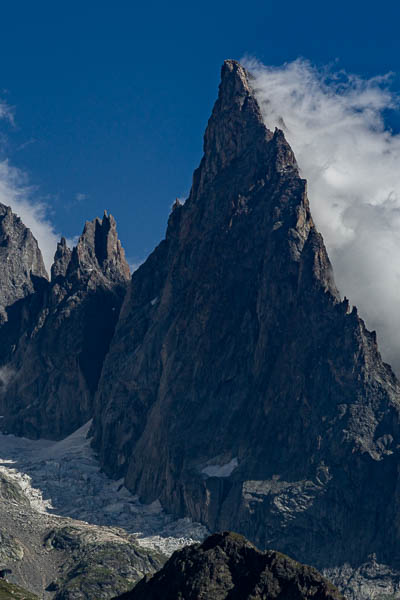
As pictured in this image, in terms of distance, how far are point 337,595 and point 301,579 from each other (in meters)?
6.83

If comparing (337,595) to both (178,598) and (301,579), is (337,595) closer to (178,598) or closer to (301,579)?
(301,579)

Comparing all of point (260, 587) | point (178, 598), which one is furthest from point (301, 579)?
point (178, 598)

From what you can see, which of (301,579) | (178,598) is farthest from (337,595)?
(178,598)

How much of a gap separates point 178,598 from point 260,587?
12213 millimetres

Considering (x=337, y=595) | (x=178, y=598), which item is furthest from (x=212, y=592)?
(x=337, y=595)

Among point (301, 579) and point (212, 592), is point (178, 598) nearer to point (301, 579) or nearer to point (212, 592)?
point (212, 592)

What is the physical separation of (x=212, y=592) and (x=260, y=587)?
715cm

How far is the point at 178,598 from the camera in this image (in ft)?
648

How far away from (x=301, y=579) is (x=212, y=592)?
1332 centimetres

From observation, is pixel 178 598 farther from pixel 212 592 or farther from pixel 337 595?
pixel 337 595

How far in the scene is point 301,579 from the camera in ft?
655

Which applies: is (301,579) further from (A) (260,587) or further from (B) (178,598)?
(B) (178,598)

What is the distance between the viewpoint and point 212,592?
19825 cm

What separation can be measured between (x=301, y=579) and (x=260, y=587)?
6190 mm
